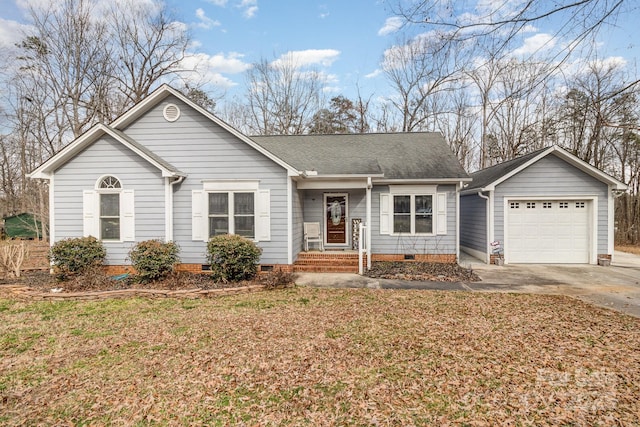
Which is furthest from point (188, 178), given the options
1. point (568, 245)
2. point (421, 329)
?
point (568, 245)

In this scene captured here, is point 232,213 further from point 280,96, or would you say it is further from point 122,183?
point 280,96

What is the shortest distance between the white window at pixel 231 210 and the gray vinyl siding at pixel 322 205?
2536 millimetres

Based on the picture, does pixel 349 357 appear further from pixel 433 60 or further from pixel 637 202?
pixel 637 202

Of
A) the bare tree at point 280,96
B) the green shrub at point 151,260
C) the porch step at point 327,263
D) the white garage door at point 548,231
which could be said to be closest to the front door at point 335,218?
the porch step at point 327,263

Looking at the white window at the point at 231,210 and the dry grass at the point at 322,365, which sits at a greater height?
the white window at the point at 231,210

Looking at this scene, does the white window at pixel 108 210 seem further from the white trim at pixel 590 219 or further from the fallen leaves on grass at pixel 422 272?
the white trim at pixel 590 219

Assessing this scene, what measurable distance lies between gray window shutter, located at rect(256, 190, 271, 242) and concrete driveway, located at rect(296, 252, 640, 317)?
1.62m

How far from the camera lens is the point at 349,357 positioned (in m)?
4.08

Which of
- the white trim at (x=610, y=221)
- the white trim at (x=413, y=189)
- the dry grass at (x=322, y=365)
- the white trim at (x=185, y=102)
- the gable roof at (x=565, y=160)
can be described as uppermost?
the white trim at (x=185, y=102)

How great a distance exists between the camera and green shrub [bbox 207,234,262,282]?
319 inches

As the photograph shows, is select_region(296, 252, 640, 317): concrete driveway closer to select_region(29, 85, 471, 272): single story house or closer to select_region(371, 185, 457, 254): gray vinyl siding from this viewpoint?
select_region(371, 185, 457, 254): gray vinyl siding

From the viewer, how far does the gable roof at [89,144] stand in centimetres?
860

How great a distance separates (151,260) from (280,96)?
18.9 metres

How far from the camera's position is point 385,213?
1111 cm
